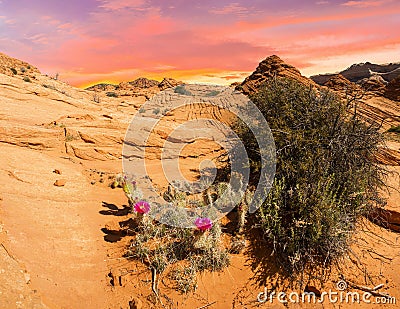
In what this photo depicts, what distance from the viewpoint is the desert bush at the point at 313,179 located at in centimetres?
391

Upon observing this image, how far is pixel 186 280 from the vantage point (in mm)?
3695

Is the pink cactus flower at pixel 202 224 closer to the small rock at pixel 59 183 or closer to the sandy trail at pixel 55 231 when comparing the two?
the sandy trail at pixel 55 231

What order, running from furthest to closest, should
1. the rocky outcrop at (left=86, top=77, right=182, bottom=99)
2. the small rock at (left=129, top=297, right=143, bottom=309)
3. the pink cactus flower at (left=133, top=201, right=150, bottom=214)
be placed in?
the rocky outcrop at (left=86, top=77, right=182, bottom=99) → the pink cactus flower at (left=133, top=201, right=150, bottom=214) → the small rock at (left=129, top=297, right=143, bottom=309)

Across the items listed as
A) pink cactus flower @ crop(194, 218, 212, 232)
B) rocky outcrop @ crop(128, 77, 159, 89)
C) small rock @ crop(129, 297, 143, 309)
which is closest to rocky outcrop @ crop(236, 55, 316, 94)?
pink cactus flower @ crop(194, 218, 212, 232)

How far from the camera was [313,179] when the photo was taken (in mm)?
4285

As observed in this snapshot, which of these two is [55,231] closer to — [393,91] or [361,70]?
[393,91]

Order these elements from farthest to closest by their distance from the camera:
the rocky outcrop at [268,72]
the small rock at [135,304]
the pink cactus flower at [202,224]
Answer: the rocky outcrop at [268,72]
the pink cactus flower at [202,224]
the small rock at [135,304]

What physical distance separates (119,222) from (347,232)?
3.49 metres

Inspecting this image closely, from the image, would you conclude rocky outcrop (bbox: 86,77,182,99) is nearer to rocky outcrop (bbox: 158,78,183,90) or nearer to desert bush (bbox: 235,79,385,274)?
rocky outcrop (bbox: 158,78,183,90)

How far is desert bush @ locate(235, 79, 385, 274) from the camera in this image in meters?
3.91

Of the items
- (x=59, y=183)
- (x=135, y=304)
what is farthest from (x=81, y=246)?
(x=59, y=183)

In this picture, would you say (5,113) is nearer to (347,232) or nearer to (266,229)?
(266,229)

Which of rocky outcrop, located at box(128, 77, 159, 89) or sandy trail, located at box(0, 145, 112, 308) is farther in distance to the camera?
rocky outcrop, located at box(128, 77, 159, 89)

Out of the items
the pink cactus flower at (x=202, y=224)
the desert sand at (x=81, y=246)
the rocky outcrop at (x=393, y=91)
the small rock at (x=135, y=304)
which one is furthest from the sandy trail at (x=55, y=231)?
the rocky outcrop at (x=393, y=91)
